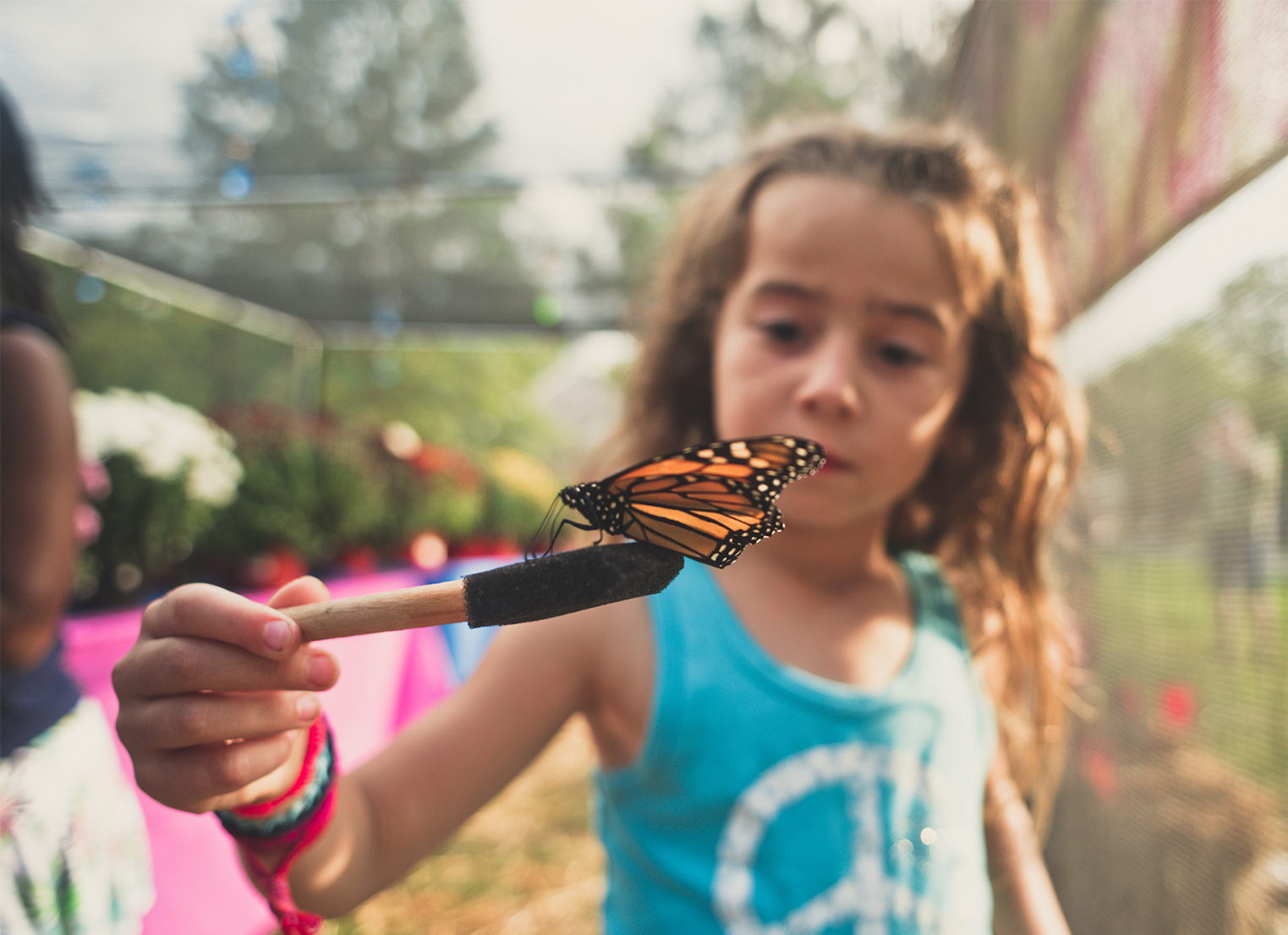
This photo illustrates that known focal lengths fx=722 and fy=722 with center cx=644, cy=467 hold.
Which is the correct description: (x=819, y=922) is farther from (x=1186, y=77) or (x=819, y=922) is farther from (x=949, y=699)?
(x=1186, y=77)

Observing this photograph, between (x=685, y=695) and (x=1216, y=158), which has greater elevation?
(x=1216, y=158)

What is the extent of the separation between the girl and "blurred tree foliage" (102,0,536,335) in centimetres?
210

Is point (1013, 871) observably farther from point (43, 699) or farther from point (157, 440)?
point (157, 440)

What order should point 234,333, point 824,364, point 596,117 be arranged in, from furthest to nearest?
point 234,333 → point 596,117 → point 824,364

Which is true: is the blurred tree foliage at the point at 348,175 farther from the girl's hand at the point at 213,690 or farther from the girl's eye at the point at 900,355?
the girl's hand at the point at 213,690

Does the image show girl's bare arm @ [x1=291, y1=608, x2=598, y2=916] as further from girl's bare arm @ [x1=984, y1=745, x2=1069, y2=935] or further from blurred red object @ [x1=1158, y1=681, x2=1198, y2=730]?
blurred red object @ [x1=1158, y1=681, x2=1198, y2=730]

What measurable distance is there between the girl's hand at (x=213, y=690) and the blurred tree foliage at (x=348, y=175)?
2768mm

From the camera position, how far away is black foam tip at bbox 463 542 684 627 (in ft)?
1.43

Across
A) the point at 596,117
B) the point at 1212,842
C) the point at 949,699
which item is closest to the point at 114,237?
the point at 596,117

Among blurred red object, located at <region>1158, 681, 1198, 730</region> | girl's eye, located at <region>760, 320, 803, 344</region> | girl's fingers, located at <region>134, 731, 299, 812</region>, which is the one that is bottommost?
blurred red object, located at <region>1158, 681, 1198, 730</region>

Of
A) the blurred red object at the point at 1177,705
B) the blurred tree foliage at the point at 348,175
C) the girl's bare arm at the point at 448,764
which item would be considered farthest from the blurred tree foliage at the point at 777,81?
the girl's bare arm at the point at 448,764

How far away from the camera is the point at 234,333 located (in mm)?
4996

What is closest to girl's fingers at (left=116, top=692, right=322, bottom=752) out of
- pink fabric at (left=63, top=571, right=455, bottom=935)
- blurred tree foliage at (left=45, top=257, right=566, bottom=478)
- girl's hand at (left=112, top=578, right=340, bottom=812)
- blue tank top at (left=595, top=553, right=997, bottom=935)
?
girl's hand at (left=112, top=578, right=340, bottom=812)

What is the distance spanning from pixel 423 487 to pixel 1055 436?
3.61 meters
